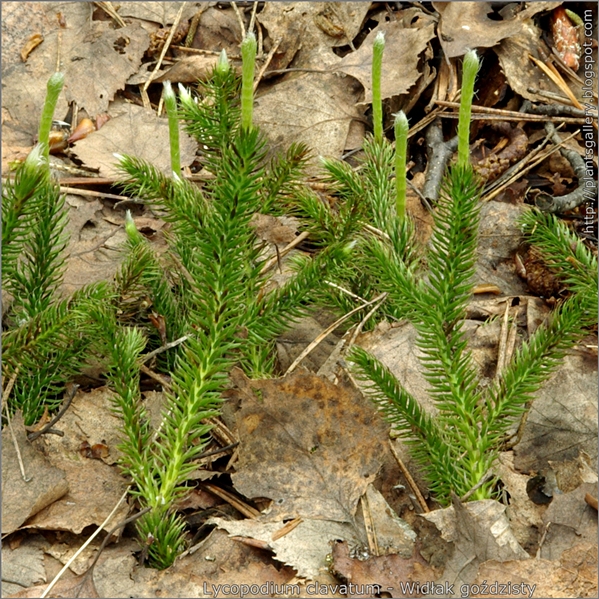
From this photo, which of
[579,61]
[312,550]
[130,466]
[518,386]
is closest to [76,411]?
[130,466]

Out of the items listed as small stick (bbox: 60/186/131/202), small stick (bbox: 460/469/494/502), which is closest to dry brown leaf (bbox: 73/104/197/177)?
small stick (bbox: 60/186/131/202)

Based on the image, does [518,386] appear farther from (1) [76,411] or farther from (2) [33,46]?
(2) [33,46]

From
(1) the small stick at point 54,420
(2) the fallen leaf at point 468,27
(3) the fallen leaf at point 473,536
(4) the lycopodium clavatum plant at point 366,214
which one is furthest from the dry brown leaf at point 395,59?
(3) the fallen leaf at point 473,536

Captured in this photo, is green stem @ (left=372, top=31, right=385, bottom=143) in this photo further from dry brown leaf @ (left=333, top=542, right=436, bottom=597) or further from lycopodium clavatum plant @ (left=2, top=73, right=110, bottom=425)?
dry brown leaf @ (left=333, top=542, right=436, bottom=597)

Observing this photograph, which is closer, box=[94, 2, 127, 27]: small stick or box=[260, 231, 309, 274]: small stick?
box=[260, 231, 309, 274]: small stick

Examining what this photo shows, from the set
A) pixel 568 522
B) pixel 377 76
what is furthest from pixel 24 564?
pixel 377 76

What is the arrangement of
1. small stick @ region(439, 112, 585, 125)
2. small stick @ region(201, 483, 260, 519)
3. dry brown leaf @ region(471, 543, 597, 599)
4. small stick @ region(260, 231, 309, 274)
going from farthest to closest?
small stick @ region(439, 112, 585, 125) < small stick @ region(260, 231, 309, 274) < small stick @ region(201, 483, 260, 519) < dry brown leaf @ region(471, 543, 597, 599)
